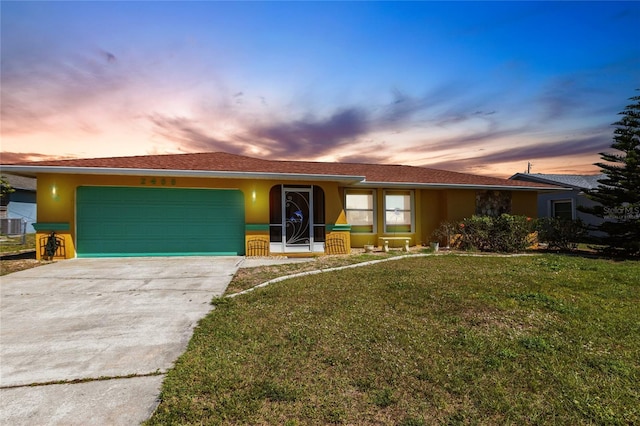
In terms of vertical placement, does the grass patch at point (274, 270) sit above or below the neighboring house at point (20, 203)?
below

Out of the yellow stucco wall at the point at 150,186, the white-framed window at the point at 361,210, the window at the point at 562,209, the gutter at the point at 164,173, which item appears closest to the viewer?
the gutter at the point at 164,173

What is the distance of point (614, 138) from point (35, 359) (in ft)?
59.1

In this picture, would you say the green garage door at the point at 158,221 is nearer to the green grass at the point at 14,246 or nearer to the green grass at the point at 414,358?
the green grass at the point at 14,246

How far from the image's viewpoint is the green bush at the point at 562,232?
43.2ft

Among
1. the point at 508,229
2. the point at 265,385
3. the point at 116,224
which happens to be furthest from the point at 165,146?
the point at 508,229

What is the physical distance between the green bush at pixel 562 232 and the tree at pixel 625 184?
0.77 meters

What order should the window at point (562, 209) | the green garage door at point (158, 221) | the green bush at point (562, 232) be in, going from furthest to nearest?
the window at point (562, 209) < the green bush at point (562, 232) < the green garage door at point (158, 221)

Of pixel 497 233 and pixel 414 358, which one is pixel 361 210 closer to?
pixel 497 233

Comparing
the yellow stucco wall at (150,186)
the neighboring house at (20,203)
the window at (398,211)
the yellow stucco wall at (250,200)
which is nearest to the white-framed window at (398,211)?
the window at (398,211)

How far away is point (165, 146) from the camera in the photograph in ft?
50.4

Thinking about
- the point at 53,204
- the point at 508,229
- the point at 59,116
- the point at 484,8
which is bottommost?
Result: the point at 508,229

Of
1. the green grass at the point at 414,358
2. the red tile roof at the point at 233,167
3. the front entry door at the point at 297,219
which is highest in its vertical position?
the red tile roof at the point at 233,167

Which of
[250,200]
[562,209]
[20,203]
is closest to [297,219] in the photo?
[250,200]

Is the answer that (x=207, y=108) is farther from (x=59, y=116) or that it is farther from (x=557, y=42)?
(x=557, y=42)
